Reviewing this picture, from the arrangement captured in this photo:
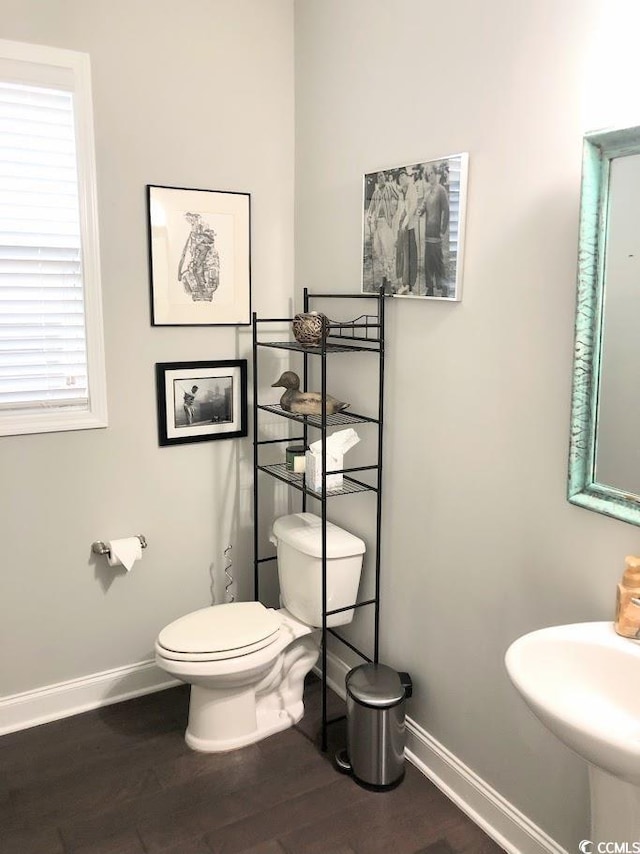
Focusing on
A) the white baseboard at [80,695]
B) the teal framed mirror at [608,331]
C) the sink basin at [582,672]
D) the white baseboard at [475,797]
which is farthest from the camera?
the white baseboard at [80,695]

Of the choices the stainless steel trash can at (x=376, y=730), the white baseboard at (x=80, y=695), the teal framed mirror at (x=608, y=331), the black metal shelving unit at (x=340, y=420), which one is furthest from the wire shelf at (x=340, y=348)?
the white baseboard at (x=80, y=695)

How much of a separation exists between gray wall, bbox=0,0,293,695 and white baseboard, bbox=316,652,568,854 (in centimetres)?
104

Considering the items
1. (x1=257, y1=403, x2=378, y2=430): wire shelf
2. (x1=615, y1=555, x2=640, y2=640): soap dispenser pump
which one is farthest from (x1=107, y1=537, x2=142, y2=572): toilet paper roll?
(x1=615, y1=555, x2=640, y2=640): soap dispenser pump

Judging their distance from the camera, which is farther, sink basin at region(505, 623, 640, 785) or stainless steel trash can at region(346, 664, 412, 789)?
stainless steel trash can at region(346, 664, 412, 789)

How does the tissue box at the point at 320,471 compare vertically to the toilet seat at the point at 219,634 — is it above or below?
above

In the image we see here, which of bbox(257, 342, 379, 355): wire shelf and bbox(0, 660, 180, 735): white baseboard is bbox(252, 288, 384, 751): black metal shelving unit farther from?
bbox(0, 660, 180, 735): white baseboard

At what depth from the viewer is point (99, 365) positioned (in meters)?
2.60

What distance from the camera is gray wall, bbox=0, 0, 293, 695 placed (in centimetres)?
252

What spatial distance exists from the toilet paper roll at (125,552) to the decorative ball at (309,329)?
968 mm

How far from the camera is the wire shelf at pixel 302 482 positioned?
2490 millimetres

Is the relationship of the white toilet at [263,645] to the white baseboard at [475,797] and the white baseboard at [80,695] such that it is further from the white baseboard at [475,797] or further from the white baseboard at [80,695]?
the white baseboard at [475,797]

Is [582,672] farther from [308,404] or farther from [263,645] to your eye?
[308,404]

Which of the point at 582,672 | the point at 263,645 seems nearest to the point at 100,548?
the point at 263,645

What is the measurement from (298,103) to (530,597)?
2.02m
